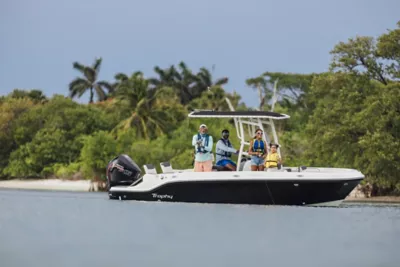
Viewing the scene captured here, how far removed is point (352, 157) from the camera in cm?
3884

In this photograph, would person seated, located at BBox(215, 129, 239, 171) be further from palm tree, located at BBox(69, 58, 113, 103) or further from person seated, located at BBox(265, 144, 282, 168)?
palm tree, located at BBox(69, 58, 113, 103)

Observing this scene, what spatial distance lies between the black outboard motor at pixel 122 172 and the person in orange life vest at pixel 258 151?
4.62 meters

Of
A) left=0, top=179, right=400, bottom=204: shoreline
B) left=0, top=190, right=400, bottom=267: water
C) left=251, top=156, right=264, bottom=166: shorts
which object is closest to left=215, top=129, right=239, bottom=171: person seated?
left=251, top=156, right=264, bottom=166: shorts

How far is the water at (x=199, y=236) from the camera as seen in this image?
14.2 meters

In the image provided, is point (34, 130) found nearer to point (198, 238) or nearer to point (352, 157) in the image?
point (352, 157)

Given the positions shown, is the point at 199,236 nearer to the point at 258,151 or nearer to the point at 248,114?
the point at 258,151

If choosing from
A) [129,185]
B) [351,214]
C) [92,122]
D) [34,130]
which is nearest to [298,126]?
[92,122]

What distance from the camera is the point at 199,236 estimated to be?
58.0ft

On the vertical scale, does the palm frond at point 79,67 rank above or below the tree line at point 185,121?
above

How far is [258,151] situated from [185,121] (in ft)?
102

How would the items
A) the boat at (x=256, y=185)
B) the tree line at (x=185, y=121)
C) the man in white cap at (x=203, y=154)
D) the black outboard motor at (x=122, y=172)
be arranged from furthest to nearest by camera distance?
the tree line at (x=185, y=121) < the black outboard motor at (x=122, y=172) < the man in white cap at (x=203, y=154) < the boat at (x=256, y=185)

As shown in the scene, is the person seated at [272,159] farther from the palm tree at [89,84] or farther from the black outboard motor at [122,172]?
the palm tree at [89,84]

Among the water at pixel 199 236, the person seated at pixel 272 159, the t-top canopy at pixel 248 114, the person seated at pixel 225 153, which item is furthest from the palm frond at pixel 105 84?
the person seated at pixel 272 159

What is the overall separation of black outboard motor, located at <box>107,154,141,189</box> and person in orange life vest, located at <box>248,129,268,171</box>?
4616mm
